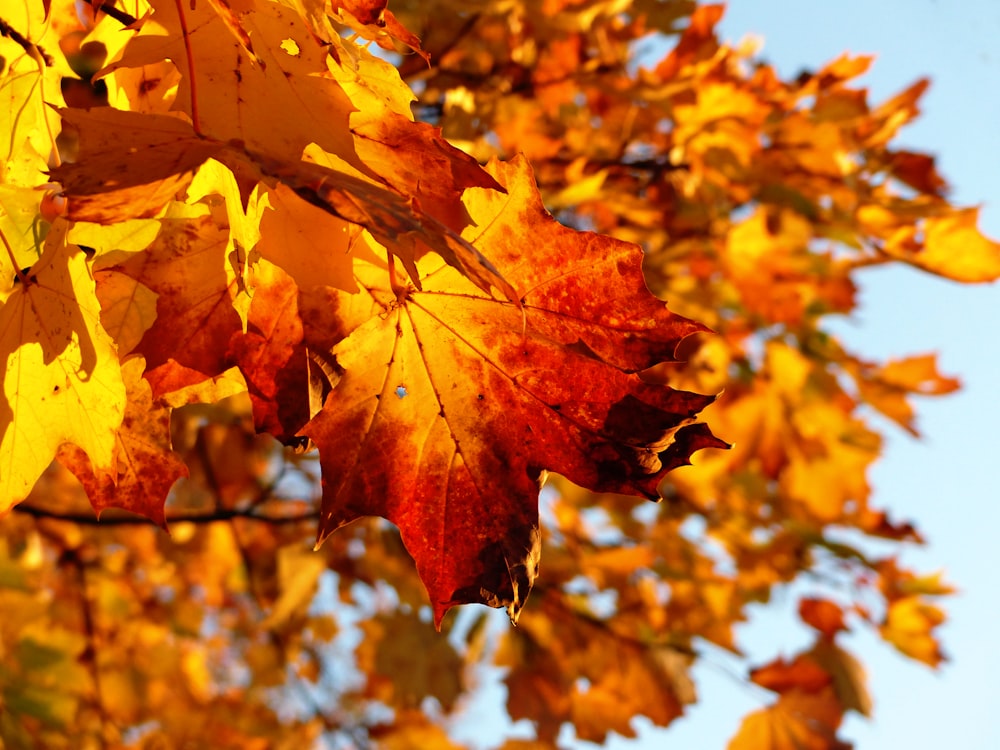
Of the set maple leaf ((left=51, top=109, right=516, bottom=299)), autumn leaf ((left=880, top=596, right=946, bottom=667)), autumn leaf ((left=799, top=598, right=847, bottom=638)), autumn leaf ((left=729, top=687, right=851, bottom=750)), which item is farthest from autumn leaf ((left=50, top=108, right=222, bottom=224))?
autumn leaf ((left=880, top=596, right=946, bottom=667))

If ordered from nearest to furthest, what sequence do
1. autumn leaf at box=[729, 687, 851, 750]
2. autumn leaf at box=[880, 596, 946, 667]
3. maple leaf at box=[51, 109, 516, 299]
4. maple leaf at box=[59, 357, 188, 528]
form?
maple leaf at box=[51, 109, 516, 299], maple leaf at box=[59, 357, 188, 528], autumn leaf at box=[729, 687, 851, 750], autumn leaf at box=[880, 596, 946, 667]

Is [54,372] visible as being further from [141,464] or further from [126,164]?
[126,164]

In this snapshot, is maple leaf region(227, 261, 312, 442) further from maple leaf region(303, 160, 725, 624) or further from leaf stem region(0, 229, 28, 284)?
leaf stem region(0, 229, 28, 284)

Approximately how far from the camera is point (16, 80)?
38.7 inches

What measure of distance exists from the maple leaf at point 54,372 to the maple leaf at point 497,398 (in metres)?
0.20

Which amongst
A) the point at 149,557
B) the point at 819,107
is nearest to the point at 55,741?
the point at 149,557

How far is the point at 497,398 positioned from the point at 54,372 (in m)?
0.43

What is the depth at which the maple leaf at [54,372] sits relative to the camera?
2.78 feet

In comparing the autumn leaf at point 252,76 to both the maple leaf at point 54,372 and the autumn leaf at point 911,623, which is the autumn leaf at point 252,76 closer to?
the maple leaf at point 54,372

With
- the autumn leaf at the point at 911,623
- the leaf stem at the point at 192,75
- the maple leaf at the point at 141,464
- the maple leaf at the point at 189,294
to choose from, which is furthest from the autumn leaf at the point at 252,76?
the autumn leaf at the point at 911,623

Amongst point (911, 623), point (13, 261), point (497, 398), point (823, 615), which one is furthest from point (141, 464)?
point (911, 623)

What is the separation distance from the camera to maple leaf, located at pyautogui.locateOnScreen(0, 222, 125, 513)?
85 centimetres

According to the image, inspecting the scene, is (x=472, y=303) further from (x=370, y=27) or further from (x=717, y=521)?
(x=717, y=521)

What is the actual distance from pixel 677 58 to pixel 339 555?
2.10 metres
